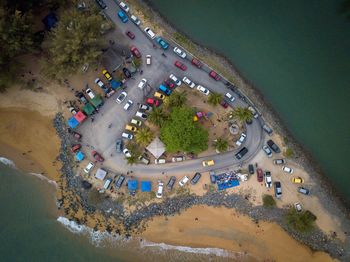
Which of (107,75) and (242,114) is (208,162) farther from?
(107,75)

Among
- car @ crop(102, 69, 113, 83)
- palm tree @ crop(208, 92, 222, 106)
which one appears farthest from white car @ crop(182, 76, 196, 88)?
car @ crop(102, 69, 113, 83)

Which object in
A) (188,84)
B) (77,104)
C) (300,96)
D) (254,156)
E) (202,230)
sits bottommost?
(202,230)

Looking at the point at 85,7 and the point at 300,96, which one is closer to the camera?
the point at 85,7

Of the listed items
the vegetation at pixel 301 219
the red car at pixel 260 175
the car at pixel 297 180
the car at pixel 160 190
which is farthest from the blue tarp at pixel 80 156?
the car at pixel 297 180

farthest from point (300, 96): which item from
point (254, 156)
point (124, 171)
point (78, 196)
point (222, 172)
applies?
point (78, 196)

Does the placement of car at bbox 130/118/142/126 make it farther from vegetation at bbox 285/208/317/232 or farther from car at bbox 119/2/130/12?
vegetation at bbox 285/208/317/232

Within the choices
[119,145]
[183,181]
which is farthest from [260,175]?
[119,145]

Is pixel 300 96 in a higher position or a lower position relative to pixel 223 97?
higher

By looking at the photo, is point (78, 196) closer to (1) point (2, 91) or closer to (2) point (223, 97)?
(1) point (2, 91)
